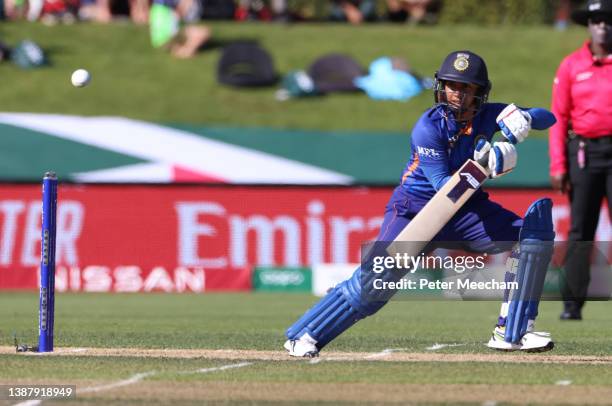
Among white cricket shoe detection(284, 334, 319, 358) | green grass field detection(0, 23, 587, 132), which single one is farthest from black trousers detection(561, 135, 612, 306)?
green grass field detection(0, 23, 587, 132)

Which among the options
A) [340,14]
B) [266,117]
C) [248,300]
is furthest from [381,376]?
[340,14]

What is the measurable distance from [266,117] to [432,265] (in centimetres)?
1828

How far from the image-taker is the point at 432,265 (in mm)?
8664

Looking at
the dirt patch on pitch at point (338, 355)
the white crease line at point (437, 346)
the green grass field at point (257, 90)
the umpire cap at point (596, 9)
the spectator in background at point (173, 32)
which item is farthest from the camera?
the spectator in background at point (173, 32)

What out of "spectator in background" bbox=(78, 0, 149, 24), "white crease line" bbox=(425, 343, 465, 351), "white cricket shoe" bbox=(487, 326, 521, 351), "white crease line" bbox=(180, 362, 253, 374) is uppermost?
"spectator in background" bbox=(78, 0, 149, 24)

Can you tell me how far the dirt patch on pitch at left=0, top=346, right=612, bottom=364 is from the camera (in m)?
8.25

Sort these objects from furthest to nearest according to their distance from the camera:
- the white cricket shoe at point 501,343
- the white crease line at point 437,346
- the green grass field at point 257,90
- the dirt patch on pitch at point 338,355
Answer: the green grass field at point 257,90 < the white crease line at point 437,346 < the white cricket shoe at point 501,343 < the dirt patch on pitch at point 338,355

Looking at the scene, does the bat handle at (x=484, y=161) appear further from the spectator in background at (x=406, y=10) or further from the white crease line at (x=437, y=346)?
the spectator in background at (x=406, y=10)

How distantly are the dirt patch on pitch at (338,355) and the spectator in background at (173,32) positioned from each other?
2045cm

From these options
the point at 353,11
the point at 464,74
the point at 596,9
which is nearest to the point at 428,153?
the point at 464,74

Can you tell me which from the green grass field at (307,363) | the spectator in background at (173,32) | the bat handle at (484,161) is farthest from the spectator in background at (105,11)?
the bat handle at (484,161)

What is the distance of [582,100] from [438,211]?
384 centimetres

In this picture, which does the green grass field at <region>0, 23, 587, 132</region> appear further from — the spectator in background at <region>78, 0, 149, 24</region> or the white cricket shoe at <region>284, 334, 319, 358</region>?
the white cricket shoe at <region>284, 334, 319, 358</region>

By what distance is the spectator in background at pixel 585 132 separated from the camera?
11555 mm
